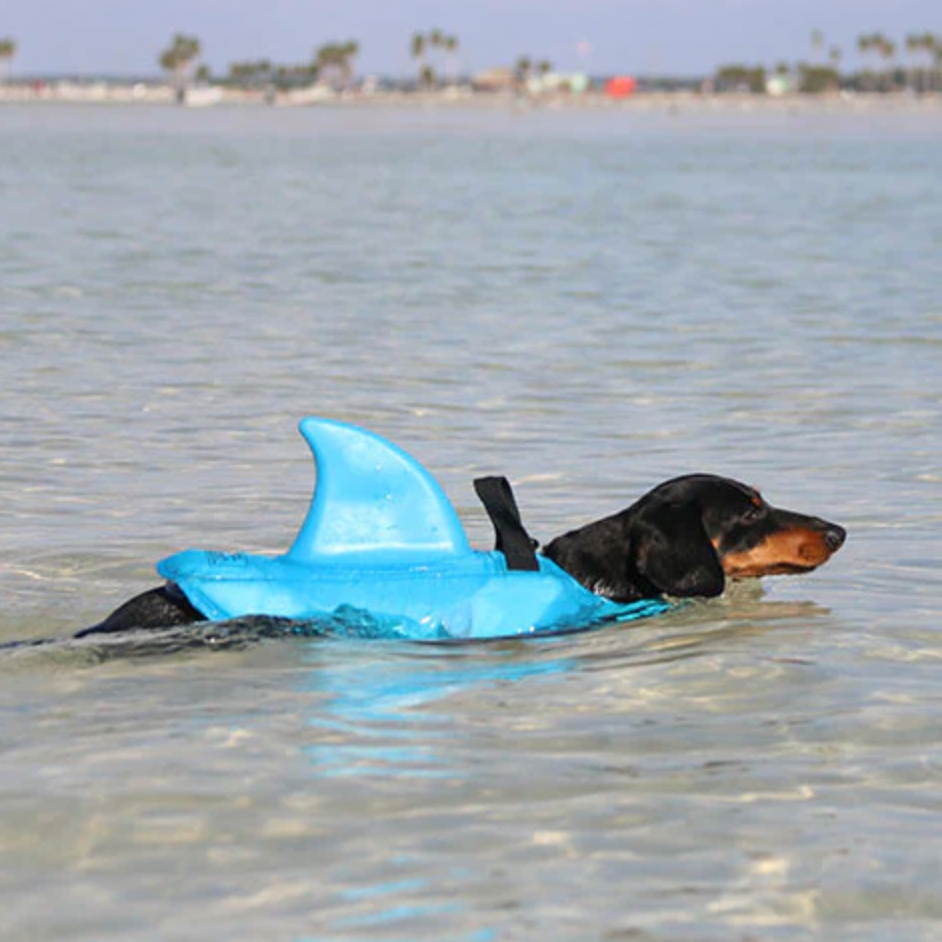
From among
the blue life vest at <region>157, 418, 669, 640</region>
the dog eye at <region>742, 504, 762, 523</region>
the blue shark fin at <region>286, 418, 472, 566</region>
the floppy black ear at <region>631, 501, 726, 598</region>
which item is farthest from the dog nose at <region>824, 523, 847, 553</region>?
the blue shark fin at <region>286, 418, 472, 566</region>

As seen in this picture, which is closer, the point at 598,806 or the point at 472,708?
the point at 598,806

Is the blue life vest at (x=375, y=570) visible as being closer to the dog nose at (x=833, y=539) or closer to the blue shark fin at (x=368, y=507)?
the blue shark fin at (x=368, y=507)

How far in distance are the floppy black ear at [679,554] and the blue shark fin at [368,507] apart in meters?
0.68

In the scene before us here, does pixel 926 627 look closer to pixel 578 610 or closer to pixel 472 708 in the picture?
pixel 578 610

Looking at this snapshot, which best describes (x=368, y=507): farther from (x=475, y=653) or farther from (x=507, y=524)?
A: (x=475, y=653)

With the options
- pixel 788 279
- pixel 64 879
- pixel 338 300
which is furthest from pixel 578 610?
pixel 788 279

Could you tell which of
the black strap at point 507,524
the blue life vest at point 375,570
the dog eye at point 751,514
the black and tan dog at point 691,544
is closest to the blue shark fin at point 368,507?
the blue life vest at point 375,570

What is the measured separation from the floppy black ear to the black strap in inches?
15.8

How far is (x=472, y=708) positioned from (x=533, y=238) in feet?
72.0

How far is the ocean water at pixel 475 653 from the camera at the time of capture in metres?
4.67

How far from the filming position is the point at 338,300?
62.0 feet

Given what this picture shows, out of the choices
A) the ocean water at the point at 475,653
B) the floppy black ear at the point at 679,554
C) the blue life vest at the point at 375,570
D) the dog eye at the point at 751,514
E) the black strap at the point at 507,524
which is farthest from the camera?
the dog eye at the point at 751,514

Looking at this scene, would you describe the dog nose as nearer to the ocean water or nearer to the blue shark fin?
the ocean water

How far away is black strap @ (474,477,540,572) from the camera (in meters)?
6.64
